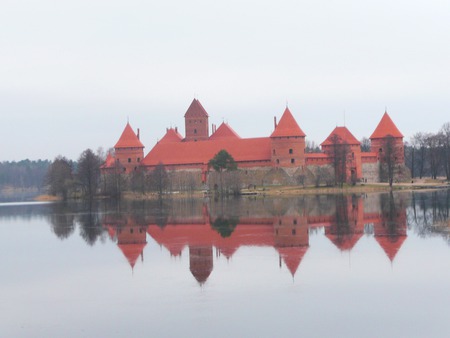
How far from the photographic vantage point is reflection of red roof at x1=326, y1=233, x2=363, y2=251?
61.3 ft

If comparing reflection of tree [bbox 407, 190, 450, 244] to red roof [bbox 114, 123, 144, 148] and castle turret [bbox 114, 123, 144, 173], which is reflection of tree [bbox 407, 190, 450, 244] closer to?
castle turret [bbox 114, 123, 144, 173]

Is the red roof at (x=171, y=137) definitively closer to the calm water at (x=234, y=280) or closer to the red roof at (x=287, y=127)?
the red roof at (x=287, y=127)

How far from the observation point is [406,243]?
1864 cm

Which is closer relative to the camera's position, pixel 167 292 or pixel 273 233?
pixel 167 292

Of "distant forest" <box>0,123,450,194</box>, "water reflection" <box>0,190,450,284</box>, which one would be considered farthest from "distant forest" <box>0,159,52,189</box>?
"water reflection" <box>0,190,450,284</box>

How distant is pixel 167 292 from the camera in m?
13.6

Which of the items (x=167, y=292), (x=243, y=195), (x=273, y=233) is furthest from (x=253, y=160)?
(x=167, y=292)

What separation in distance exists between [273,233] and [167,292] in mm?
9047

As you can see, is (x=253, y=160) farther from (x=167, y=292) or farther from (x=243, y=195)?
(x=167, y=292)

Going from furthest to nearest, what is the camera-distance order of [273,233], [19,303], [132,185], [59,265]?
[132,185] → [273,233] → [59,265] → [19,303]

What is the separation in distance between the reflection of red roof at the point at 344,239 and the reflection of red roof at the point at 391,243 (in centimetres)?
69

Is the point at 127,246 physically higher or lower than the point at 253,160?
lower

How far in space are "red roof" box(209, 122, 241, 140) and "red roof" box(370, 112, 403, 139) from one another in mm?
14061

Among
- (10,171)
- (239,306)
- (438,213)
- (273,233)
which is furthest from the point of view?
(10,171)
